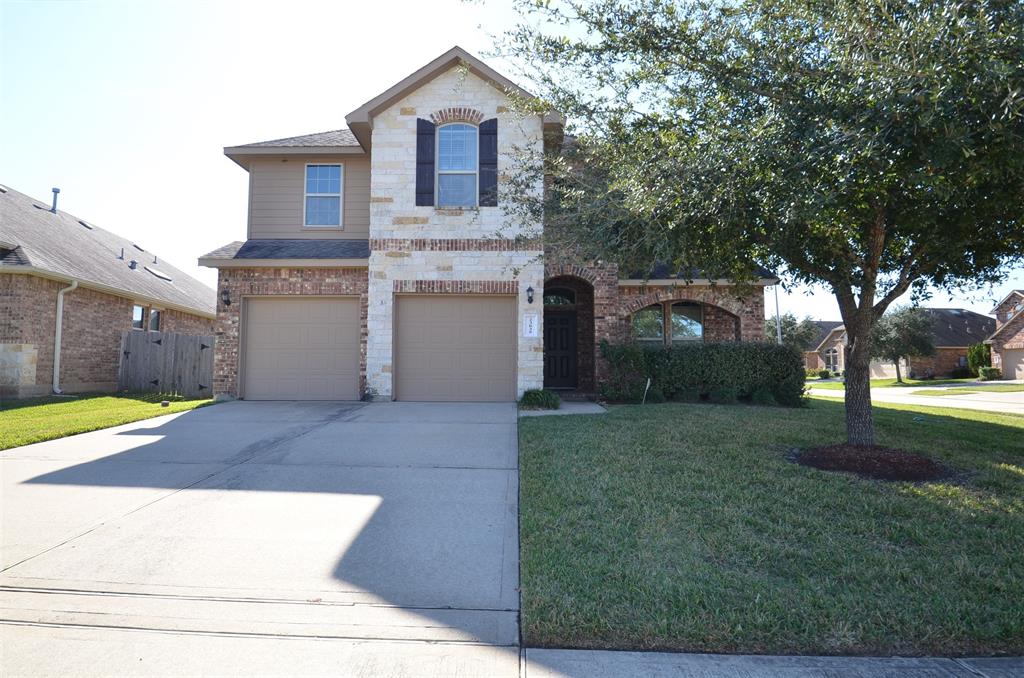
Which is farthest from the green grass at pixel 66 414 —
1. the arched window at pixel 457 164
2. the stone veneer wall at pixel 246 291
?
the arched window at pixel 457 164

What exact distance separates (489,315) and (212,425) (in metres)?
5.44

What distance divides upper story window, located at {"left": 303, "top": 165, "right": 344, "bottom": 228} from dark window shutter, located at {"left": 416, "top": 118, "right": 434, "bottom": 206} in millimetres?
2258

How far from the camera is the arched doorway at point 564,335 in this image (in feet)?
47.4

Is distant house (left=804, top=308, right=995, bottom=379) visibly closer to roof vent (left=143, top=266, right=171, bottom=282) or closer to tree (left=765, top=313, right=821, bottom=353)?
tree (left=765, top=313, right=821, bottom=353)

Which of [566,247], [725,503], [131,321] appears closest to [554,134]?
[566,247]

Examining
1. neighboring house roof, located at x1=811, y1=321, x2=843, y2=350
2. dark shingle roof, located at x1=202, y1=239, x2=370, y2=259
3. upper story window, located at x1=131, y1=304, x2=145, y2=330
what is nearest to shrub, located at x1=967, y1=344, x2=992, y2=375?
neighboring house roof, located at x1=811, y1=321, x2=843, y2=350

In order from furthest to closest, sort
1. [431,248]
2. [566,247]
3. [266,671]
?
[431,248], [566,247], [266,671]

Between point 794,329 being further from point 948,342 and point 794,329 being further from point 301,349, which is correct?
point 301,349

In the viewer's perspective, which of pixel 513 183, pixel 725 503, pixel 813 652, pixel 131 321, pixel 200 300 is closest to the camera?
pixel 813 652

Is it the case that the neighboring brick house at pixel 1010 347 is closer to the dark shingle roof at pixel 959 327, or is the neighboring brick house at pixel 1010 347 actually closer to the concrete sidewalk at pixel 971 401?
the dark shingle roof at pixel 959 327

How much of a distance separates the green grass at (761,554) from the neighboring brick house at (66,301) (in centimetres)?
1304

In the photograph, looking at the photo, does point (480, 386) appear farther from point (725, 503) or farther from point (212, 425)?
point (725, 503)

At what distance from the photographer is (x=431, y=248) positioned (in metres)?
11.5

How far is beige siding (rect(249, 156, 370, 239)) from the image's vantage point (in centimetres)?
1280
